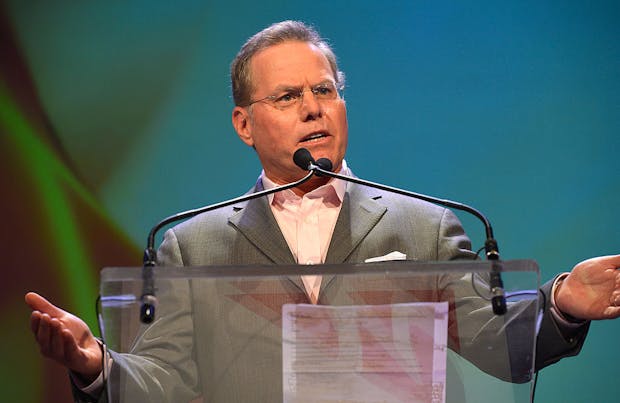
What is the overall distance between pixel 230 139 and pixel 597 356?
1.43 metres

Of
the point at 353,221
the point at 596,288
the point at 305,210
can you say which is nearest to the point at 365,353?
the point at 596,288

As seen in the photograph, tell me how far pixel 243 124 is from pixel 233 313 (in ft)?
3.82

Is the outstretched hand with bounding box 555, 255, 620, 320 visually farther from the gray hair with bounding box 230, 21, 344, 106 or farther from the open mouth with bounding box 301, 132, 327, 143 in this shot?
the gray hair with bounding box 230, 21, 344, 106

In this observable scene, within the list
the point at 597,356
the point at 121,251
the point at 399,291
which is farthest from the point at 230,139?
the point at 399,291

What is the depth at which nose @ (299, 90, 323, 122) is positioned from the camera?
7.03 ft

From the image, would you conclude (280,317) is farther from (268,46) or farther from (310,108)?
(268,46)

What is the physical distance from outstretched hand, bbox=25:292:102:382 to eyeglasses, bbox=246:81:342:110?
979 mm

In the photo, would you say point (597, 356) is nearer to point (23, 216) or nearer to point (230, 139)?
point (230, 139)

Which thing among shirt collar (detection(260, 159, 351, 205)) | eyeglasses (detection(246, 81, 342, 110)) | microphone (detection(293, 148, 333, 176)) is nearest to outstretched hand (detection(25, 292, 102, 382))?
microphone (detection(293, 148, 333, 176))

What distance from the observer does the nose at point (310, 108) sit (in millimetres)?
2143

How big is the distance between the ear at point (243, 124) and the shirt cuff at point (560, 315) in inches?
44.2

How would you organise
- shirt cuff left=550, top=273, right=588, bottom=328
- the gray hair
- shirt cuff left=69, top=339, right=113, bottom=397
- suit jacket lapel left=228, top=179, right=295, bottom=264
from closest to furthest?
shirt cuff left=69, top=339, right=113, bottom=397
shirt cuff left=550, top=273, right=588, bottom=328
suit jacket lapel left=228, top=179, right=295, bottom=264
the gray hair

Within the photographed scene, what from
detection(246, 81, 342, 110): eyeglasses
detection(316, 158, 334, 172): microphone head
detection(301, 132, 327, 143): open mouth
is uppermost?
detection(246, 81, 342, 110): eyeglasses

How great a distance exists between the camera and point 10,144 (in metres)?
2.86
